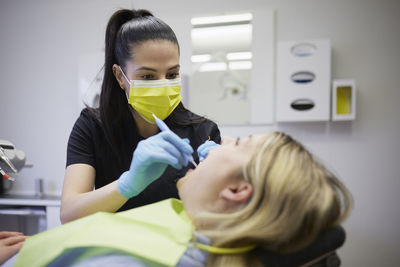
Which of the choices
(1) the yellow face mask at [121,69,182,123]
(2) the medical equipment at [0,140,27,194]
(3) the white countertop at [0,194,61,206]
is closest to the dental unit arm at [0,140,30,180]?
(2) the medical equipment at [0,140,27,194]

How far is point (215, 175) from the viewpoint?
2.64 ft

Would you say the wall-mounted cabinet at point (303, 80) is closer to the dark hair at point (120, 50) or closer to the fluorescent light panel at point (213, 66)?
the fluorescent light panel at point (213, 66)

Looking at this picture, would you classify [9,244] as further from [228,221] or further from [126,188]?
[228,221]

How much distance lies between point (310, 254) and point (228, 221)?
189mm

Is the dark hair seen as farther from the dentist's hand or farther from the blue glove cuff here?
the dentist's hand

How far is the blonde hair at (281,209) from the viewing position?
2.10 feet

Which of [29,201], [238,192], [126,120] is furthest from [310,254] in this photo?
[29,201]

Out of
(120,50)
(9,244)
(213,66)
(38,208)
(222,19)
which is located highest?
(222,19)

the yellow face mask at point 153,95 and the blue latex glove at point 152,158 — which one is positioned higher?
Answer: the yellow face mask at point 153,95

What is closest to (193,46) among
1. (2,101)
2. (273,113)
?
(273,113)

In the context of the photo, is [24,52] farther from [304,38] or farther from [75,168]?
[304,38]

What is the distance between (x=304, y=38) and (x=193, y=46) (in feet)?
2.74

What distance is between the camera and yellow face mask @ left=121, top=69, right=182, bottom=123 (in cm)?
112

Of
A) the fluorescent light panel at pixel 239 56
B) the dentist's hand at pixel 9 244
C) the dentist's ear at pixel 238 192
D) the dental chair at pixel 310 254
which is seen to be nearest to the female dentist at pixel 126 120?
the dentist's hand at pixel 9 244
